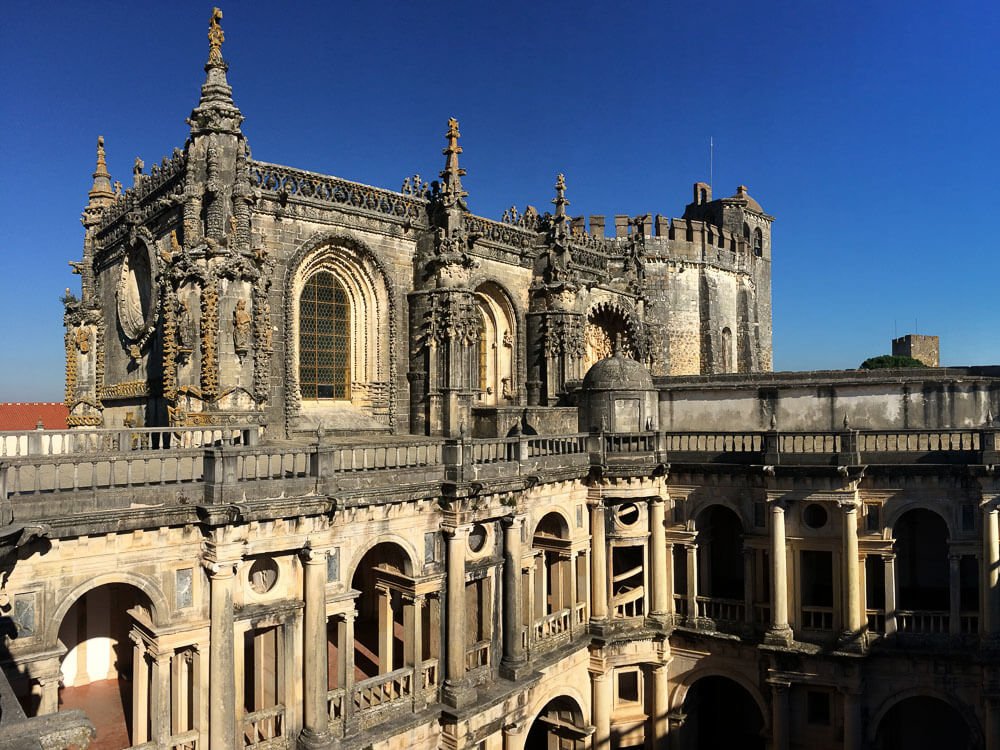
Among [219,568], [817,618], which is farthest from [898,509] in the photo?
[219,568]

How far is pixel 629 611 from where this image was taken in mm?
24656

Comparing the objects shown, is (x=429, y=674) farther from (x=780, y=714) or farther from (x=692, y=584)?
(x=780, y=714)

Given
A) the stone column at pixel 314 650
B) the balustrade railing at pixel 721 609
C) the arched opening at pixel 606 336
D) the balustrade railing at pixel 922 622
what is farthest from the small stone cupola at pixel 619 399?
the stone column at pixel 314 650

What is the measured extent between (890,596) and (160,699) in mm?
→ 19530

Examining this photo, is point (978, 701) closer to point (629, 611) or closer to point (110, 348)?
point (629, 611)

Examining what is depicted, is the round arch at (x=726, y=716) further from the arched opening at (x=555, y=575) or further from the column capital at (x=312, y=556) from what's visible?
the column capital at (x=312, y=556)

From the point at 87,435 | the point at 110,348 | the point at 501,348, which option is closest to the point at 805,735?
the point at 501,348

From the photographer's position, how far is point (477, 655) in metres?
19.2

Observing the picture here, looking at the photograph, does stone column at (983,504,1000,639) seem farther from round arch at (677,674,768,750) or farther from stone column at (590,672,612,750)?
stone column at (590,672,612,750)

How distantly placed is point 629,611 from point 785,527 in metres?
5.69

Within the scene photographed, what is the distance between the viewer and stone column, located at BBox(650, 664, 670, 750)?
24141mm

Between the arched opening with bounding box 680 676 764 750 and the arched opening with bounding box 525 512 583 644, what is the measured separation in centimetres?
789

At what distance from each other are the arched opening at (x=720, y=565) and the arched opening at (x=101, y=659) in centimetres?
1673

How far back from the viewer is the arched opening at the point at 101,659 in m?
16.6
